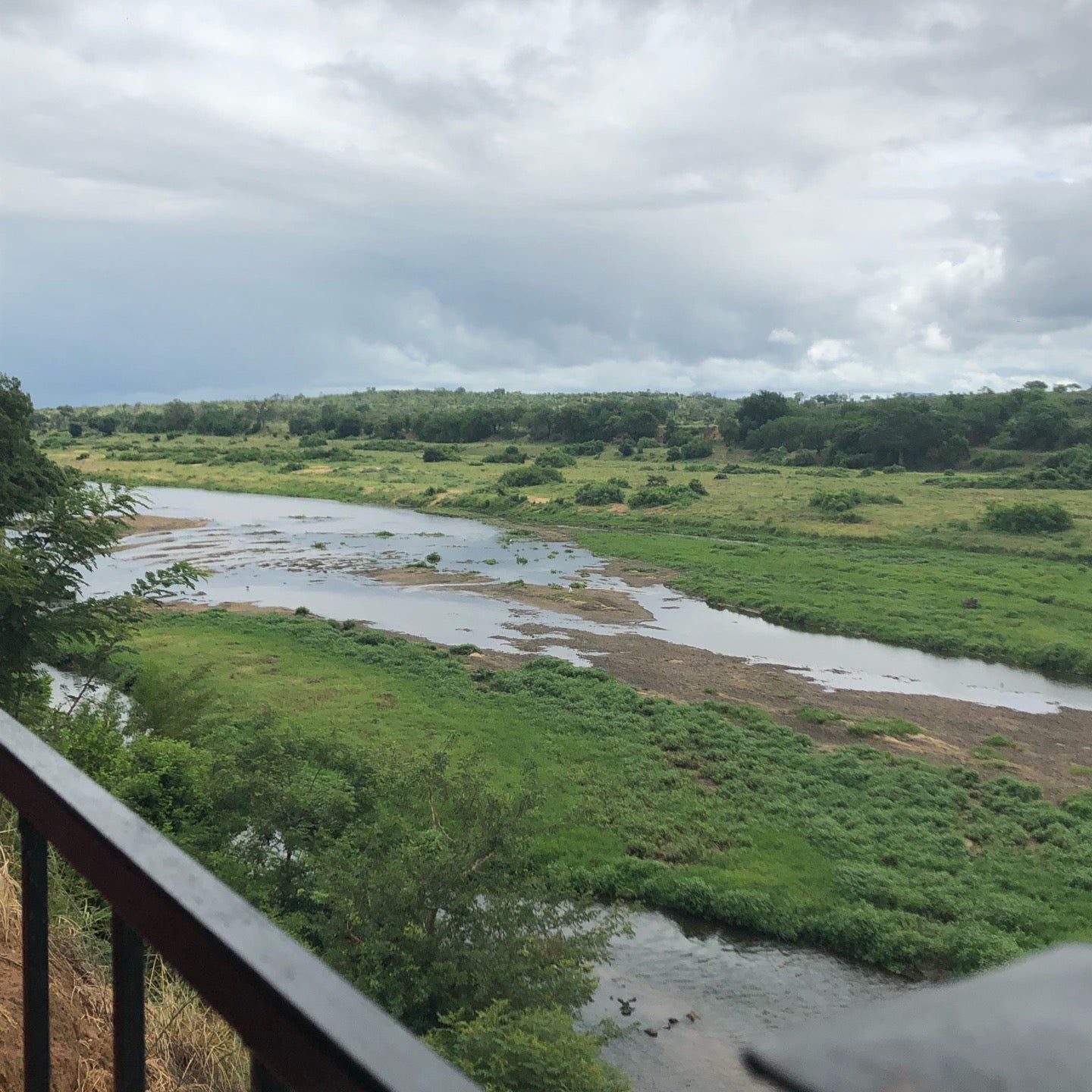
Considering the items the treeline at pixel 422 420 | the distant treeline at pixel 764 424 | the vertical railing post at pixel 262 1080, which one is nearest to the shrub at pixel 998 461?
the distant treeline at pixel 764 424

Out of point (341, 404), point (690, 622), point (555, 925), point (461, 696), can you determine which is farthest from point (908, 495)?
point (341, 404)

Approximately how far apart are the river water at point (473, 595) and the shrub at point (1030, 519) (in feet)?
37.5

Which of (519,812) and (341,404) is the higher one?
(341,404)

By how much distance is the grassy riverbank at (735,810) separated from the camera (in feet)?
47.4

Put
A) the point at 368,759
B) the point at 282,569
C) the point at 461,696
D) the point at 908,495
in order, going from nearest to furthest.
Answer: the point at 368,759 < the point at 461,696 < the point at 282,569 < the point at 908,495

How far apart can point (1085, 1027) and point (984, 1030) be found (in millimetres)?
56

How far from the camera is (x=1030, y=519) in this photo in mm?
45938

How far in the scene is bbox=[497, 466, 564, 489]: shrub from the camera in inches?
2618

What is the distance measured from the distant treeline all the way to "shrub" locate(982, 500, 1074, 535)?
73.4 ft

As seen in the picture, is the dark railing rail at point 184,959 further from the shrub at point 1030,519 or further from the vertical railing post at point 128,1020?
the shrub at point 1030,519

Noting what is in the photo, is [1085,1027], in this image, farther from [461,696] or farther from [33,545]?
[461,696]

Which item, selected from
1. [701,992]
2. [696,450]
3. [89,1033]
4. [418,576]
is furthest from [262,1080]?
[696,450]

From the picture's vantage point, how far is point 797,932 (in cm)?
1430

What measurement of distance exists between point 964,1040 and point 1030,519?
50.1m
